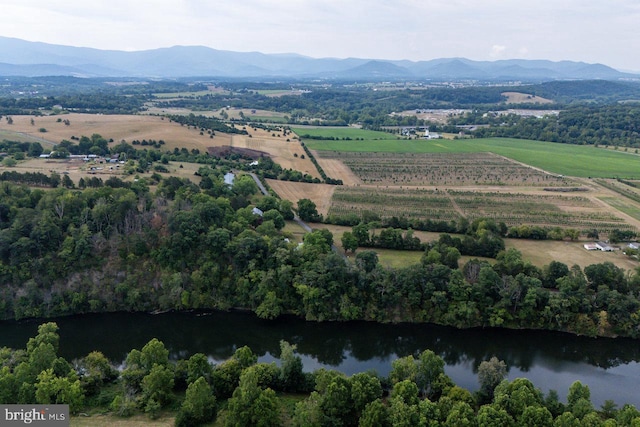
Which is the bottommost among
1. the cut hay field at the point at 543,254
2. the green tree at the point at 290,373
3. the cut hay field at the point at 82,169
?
the green tree at the point at 290,373

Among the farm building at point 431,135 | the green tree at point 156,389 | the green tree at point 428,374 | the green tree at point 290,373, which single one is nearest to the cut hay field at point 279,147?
the farm building at point 431,135

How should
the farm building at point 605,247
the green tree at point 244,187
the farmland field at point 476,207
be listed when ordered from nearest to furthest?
1. the farm building at point 605,247
2. the farmland field at point 476,207
3. the green tree at point 244,187

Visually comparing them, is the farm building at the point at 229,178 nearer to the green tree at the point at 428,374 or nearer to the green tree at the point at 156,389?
the green tree at the point at 156,389

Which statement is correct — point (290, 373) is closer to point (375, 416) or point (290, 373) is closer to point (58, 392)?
point (375, 416)

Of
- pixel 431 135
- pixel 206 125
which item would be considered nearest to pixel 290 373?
pixel 206 125

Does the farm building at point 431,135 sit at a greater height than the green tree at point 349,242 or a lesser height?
greater

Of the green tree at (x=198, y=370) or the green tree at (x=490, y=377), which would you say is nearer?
the green tree at (x=198, y=370)

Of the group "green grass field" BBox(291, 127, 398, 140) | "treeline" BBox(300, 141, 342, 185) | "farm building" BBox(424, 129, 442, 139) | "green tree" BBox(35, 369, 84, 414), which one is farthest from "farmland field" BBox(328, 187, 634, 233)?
"farm building" BBox(424, 129, 442, 139)

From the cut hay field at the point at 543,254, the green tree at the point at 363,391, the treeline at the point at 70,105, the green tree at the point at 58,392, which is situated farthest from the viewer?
the treeline at the point at 70,105
